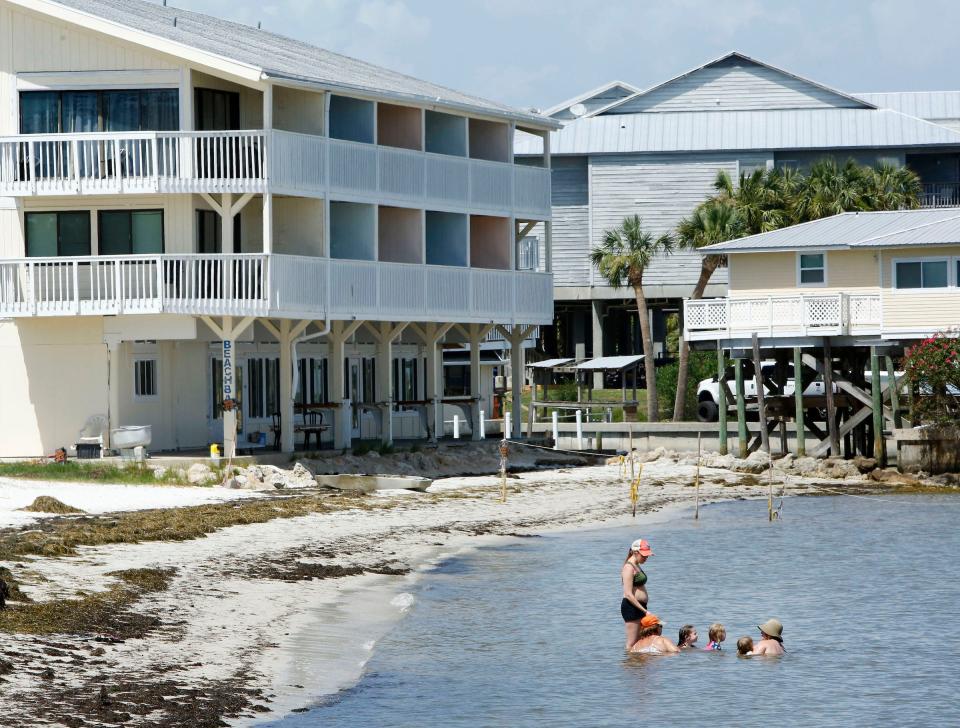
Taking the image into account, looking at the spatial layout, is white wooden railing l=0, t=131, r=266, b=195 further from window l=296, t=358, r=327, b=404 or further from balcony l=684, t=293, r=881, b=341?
balcony l=684, t=293, r=881, b=341

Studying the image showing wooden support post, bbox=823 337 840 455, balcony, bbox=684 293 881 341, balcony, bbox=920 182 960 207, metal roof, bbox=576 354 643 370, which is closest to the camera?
balcony, bbox=684 293 881 341

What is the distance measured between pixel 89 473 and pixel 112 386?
319 cm

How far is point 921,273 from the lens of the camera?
45.0m

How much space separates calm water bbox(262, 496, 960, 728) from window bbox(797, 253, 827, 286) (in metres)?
12.0

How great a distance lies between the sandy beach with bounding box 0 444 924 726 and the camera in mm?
16906

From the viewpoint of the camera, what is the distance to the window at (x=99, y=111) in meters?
39.1

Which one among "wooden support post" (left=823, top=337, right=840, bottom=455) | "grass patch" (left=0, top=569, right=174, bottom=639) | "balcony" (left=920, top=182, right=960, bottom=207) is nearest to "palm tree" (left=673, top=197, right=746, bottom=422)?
"wooden support post" (left=823, top=337, right=840, bottom=455)

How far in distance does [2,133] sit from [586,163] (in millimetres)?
34148

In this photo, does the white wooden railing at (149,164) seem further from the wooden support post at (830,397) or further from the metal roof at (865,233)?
the wooden support post at (830,397)

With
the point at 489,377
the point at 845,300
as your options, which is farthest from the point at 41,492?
the point at 489,377

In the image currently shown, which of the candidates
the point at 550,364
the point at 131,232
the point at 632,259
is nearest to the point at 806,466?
the point at 632,259

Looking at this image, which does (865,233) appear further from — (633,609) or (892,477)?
(633,609)

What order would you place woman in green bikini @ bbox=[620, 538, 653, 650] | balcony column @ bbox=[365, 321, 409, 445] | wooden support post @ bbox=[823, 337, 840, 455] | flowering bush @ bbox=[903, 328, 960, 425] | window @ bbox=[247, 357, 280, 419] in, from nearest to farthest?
1. woman in green bikini @ bbox=[620, 538, 653, 650]
2. window @ bbox=[247, 357, 280, 419]
3. flowering bush @ bbox=[903, 328, 960, 425]
4. balcony column @ bbox=[365, 321, 409, 445]
5. wooden support post @ bbox=[823, 337, 840, 455]

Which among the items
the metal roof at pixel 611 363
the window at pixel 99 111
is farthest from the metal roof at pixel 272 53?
the metal roof at pixel 611 363
